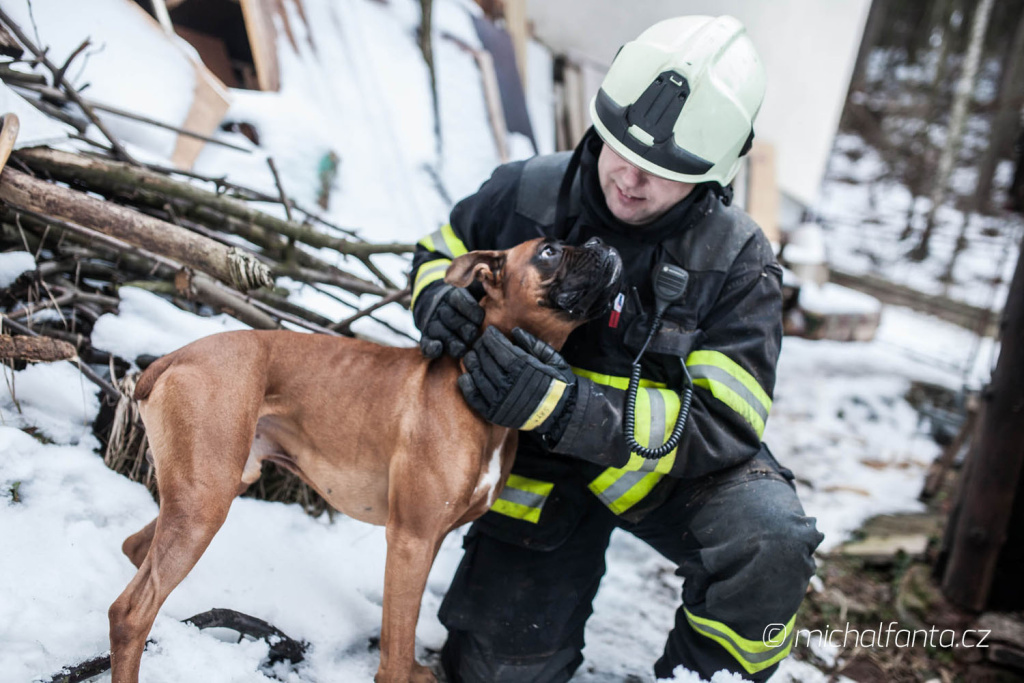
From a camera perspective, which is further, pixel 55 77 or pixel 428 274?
pixel 55 77

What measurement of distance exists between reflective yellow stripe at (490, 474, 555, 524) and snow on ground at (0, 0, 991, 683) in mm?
626

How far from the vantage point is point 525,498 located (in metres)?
2.71

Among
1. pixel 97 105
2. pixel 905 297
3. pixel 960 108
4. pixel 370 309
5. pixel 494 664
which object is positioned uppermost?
pixel 960 108

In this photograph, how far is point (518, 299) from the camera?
234 cm

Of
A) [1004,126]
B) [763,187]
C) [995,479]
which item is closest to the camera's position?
[995,479]

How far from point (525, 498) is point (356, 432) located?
76cm

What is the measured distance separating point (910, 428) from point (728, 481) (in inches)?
215

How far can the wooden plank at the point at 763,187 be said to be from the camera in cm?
1036

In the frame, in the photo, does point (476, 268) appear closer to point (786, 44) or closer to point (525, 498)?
point (525, 498)

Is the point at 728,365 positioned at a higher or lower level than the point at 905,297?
higher

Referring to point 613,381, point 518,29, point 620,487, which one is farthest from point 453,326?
point 518,29

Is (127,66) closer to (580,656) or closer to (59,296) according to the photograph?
(59,296)

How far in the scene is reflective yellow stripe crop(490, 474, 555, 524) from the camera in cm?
270

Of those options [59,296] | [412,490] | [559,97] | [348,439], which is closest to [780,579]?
[412,490]
